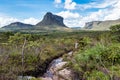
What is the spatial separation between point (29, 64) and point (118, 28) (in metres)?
28.6

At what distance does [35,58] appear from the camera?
38.8 meters

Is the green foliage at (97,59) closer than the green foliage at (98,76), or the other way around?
the green foliage at (98,76)

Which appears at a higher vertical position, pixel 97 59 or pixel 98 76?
pixel 97 59

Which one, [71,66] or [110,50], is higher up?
[110,50]

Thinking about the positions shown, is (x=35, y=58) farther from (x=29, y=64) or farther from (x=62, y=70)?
(x=62, y=70)

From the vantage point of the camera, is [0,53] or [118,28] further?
[118,28]

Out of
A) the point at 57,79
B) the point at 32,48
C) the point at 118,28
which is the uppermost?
the point at 118,28

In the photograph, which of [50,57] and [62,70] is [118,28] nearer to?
[50,57]

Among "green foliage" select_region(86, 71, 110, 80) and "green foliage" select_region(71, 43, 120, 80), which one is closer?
"green foliage" select_region(86, 71, 110, 80)

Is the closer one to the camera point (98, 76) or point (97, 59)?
point (98, 76)

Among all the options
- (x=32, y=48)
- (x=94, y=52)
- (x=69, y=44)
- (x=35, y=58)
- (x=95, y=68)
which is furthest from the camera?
(x=69, y=44)

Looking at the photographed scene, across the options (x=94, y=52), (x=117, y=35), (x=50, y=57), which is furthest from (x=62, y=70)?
(x=117, y=35)

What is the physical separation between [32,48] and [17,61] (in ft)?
34.0

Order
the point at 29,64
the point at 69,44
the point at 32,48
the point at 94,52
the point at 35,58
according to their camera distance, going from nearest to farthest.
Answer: the point at 94,52, the point at 29,64, the point at 35,58, the point at 32,48, the point at 69,44
